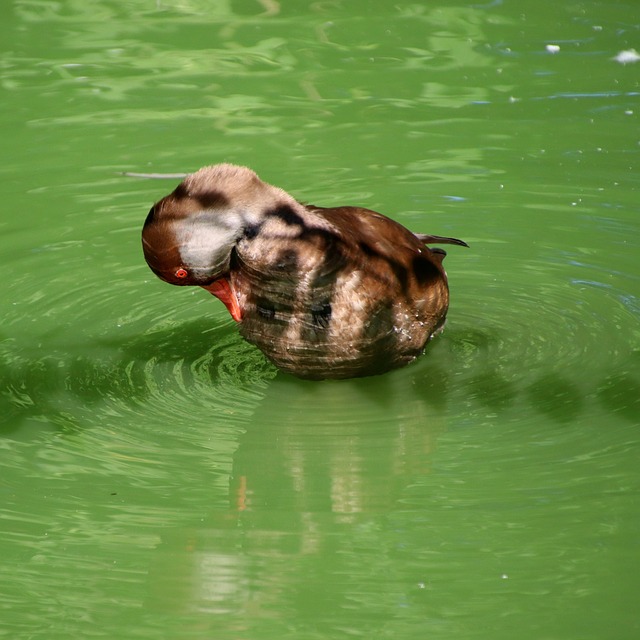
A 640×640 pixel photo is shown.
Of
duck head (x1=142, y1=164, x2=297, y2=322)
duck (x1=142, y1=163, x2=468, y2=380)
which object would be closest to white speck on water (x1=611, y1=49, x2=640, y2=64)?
duck (x1=142, y1=163, x2=468, y2=380)

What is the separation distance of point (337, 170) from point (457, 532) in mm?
3894

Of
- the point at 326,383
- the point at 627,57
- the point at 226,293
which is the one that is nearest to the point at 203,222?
the point at 226,293

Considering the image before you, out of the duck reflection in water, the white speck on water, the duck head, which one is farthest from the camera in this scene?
the white speck on water

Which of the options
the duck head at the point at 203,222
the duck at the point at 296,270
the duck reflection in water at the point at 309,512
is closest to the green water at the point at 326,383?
the duck reflection in water at the point at 309,512

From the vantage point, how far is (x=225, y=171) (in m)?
5.05

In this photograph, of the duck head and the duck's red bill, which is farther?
the duck's red bill

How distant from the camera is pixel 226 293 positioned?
5.20 m

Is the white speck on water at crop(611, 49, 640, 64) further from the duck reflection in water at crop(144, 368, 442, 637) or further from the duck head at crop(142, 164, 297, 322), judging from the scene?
the duck head at crop(142, 164, 297, 322)

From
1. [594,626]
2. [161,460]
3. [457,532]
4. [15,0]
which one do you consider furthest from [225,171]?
[15,0]

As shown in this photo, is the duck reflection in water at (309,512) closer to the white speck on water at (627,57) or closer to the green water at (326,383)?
the green water at (326,383)

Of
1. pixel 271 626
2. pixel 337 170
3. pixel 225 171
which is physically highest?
pixel 225 171

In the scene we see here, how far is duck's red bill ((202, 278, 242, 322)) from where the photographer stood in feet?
16.9

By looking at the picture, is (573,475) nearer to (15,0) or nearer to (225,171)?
(225,171)

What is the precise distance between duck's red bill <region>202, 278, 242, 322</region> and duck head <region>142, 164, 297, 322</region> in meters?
0.03
